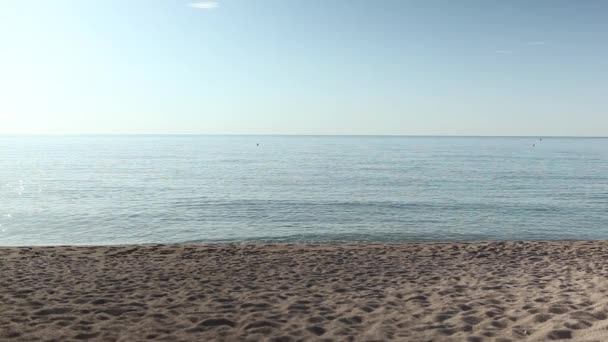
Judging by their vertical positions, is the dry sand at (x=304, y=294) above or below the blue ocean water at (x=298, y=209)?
above

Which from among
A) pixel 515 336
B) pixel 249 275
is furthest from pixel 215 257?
pixel 515 336

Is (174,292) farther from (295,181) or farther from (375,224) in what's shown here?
(295,181)

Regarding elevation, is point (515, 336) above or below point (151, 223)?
above

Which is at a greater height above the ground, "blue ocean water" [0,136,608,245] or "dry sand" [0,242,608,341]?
"dry sand" [0,242,608,341]

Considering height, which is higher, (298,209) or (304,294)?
(304,294)

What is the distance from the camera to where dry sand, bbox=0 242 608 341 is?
7.46m

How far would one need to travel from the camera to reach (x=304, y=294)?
9.77 meters

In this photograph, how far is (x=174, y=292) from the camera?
994cm

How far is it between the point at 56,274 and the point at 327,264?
7624 mm

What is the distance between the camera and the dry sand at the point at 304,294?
7465 mm

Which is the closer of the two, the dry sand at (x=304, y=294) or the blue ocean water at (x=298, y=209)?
the dry sand at (x=304, y=294)

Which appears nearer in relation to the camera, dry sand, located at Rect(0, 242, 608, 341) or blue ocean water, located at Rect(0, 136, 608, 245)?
dry sand, located at Rect(0, 242, 608, 341)

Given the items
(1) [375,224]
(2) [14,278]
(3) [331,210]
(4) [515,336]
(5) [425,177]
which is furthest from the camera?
(5) [425,177]

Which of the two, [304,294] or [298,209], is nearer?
[304,294]
